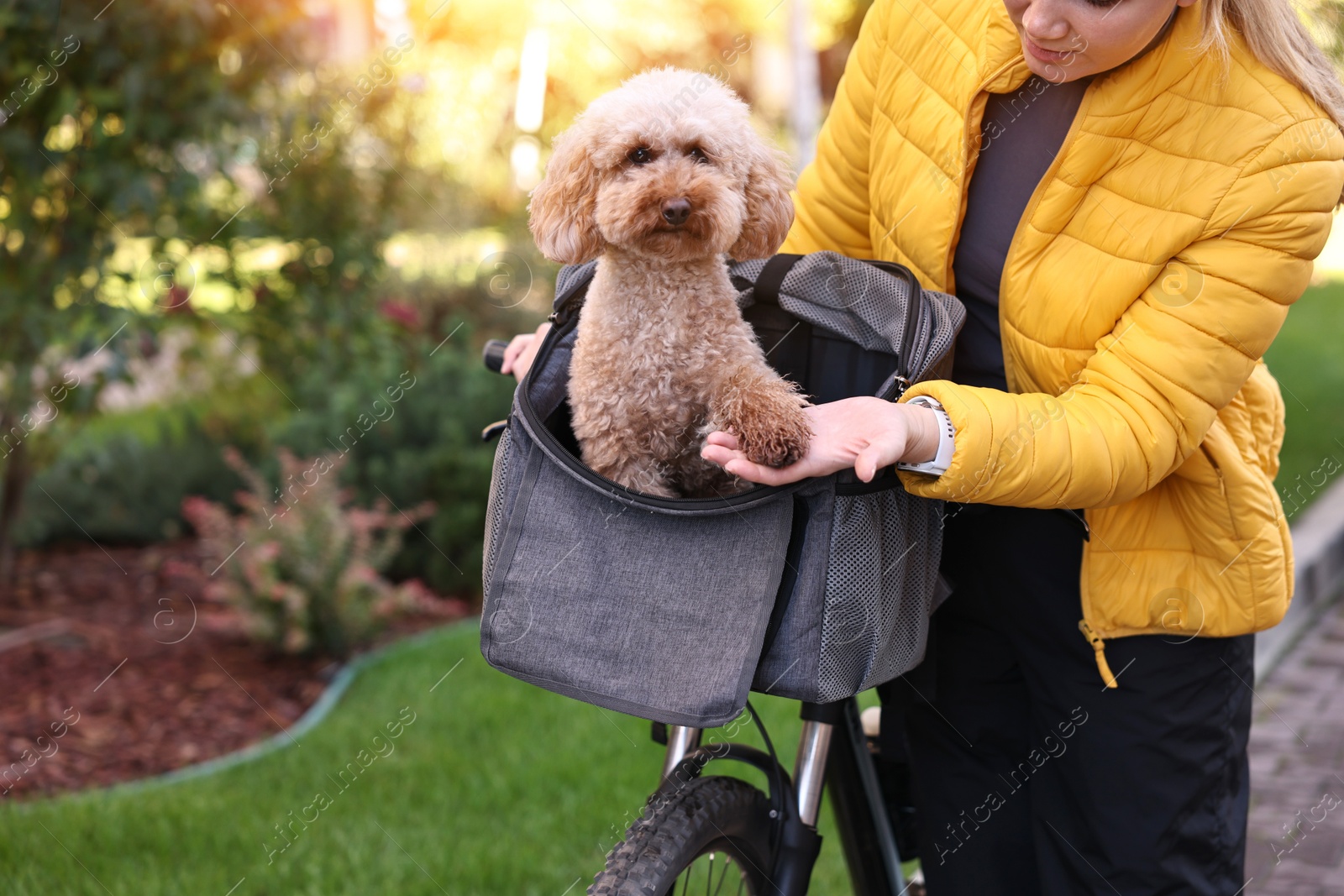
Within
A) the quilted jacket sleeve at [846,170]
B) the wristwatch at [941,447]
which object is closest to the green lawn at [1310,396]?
the quilted jacket sleeve at [846,170]

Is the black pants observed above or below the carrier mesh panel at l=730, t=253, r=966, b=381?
below

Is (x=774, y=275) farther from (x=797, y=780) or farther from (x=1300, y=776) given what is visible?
(x=1300, y=776)

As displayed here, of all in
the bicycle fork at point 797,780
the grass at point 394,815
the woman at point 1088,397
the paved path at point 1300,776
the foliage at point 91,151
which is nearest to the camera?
the woman at point 1088,397

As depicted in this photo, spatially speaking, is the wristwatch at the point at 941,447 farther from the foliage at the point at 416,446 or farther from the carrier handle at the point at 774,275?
the foliage at the point at 416,446

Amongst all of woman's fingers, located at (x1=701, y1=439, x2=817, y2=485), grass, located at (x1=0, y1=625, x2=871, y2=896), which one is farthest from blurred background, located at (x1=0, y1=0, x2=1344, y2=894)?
woman's fingers, located at (x1=701, y1=439, x2=817, y2=485)

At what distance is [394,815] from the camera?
314cm

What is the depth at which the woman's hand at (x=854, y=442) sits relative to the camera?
1358 mm

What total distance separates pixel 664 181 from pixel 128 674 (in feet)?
11.3

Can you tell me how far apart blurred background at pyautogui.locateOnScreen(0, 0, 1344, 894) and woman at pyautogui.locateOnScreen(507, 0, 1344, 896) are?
0.96 m

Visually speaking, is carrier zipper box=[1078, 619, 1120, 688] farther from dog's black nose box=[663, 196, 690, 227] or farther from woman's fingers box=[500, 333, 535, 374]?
woman's fingers box=[500, 333, 535, 374]

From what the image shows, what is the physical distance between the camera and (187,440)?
18.6ft

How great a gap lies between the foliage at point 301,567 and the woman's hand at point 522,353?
271 cm

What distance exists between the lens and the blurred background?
3062mm

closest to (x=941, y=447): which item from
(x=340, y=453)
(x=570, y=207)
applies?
(x=570, y=207)
